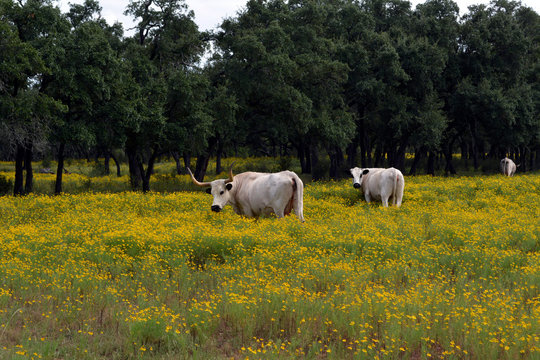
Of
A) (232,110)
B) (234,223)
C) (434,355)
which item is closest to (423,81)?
(232,110)

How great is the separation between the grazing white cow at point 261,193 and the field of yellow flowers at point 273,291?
996 mm

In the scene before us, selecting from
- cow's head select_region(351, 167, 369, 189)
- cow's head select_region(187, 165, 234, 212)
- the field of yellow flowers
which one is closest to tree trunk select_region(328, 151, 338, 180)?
cow's head select_region(351, 167, 369, 189)

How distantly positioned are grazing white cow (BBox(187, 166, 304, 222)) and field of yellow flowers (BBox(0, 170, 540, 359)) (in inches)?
39.2

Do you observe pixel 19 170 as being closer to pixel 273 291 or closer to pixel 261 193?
pixel 261 193

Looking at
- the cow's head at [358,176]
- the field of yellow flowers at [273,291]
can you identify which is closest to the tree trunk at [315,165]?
the cow's head at [358,176]

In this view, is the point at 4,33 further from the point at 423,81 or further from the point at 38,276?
the point at 423,81

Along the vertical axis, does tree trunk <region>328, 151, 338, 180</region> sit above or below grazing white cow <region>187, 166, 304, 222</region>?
above

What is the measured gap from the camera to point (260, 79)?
88.6 feet

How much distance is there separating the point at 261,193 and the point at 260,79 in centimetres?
1555

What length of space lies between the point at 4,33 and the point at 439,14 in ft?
106

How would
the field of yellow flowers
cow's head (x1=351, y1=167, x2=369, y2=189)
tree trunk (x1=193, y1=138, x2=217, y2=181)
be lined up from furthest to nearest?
tree trunk (x1=193, y1=138, x2=217, y2=181) → cow's head (x1=351, y1=167, x2=369, y2=189) → the field of yellow flowers

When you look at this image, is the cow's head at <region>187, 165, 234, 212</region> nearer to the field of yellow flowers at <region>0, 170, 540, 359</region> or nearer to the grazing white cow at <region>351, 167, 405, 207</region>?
the field of yellow flowers at <region>0, 170, 540, 359</region>

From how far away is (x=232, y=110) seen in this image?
26453 millimetres

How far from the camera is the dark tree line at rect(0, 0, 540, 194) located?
71.3ft
